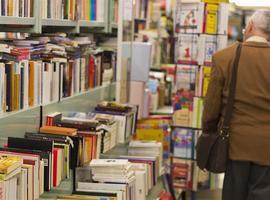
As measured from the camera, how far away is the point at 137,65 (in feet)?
15.3

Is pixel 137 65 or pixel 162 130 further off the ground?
pixel 137 65

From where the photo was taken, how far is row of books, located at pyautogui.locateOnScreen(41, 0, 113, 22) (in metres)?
3.13

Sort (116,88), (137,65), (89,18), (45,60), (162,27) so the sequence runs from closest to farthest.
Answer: (45,60) → (89,18) → (116,88) → (137,65) → (162,27)

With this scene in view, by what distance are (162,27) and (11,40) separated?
388 centimetres

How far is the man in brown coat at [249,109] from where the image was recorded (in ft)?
9.96

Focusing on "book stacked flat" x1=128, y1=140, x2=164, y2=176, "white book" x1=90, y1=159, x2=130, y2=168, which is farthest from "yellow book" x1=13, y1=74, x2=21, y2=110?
"book stacked flat" x1=128, y1=140, x2=164, y2=176

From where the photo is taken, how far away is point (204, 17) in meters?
4.51

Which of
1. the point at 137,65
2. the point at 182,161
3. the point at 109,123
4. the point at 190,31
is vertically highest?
the point at 190,31

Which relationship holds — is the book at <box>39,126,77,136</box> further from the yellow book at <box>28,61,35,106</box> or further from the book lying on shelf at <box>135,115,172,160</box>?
the book lying on shelf at <box>135,115,172,160</box>

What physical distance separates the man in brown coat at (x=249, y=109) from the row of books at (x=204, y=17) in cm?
133

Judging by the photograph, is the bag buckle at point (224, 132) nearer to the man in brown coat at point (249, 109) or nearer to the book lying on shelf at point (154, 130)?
the man in brown coat at point (249, 109)

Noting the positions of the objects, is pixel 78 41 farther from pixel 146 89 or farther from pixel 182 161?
pixel 182 161

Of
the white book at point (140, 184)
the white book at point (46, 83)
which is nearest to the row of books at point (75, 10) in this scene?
the white book at point (46, 83)

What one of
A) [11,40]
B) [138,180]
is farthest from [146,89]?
[11,40]
